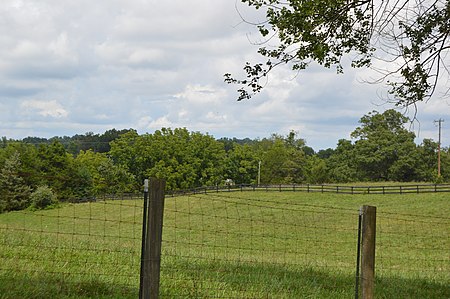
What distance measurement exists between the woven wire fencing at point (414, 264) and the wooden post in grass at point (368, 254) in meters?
1.85

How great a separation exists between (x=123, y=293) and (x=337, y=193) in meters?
40.7

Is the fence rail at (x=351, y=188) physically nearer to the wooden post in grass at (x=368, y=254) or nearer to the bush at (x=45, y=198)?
the bush at (x=45, y=198)

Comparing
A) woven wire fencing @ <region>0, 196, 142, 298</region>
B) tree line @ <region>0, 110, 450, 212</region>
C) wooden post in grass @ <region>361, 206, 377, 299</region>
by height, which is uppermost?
tree line @ <region>0, 110, 450, 212</region>

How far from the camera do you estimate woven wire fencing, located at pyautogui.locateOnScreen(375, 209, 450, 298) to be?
843 cm

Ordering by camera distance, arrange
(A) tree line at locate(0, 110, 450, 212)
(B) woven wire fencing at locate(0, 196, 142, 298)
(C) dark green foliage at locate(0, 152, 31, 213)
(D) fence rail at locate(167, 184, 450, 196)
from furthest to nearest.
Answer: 1. (A) tree line at locate(0, 110, 450, 212)
2. (D) fence rail at locate(167, 184, 450, 196)
3. (C) dark green foliage at locate(0, 152, 31, 213)
4. (B) woven wire fencing at locate(0, 196, 142, 298)

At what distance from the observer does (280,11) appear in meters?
8.70

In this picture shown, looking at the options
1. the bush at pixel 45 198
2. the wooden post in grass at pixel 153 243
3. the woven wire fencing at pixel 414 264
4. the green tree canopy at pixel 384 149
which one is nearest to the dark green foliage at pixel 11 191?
the bush at pixel 45 198

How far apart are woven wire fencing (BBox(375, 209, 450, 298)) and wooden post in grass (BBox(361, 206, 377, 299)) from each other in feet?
6.06

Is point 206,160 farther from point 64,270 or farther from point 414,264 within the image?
point 64,270

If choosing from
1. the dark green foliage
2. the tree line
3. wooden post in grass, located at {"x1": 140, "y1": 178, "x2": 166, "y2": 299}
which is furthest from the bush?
the tree line

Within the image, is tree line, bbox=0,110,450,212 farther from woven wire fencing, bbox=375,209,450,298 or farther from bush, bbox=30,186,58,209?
bush, bbox=30,186,58,209

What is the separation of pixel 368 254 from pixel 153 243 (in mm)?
2783

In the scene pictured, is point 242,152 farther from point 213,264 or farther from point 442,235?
point 213,264

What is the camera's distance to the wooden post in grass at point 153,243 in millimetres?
5078
